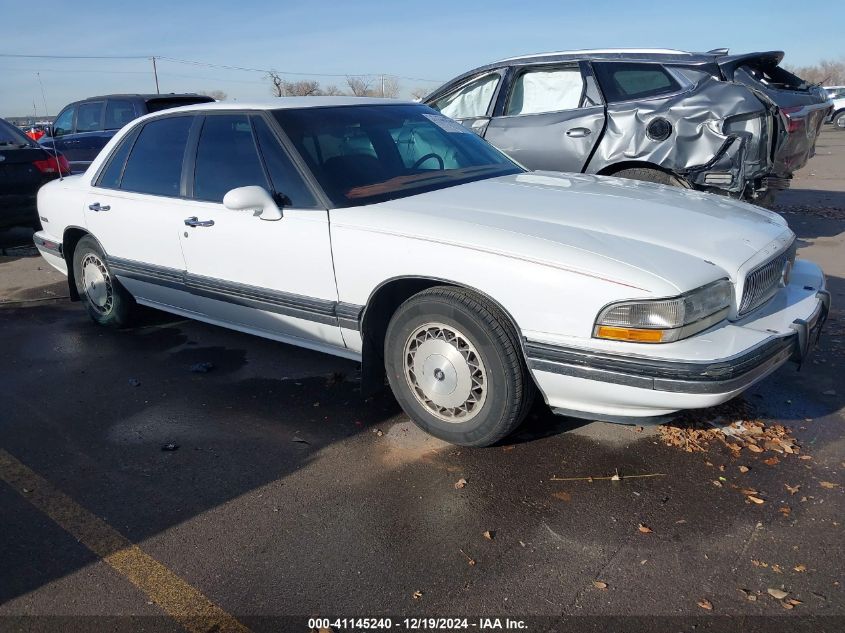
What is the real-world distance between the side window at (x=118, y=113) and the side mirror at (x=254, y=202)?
920cm

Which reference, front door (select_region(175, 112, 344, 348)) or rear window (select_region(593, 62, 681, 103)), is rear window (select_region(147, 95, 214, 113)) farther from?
front door (select_region(175, 112, 344, 348))

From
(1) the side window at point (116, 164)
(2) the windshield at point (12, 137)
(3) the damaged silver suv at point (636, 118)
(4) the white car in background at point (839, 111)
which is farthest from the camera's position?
(4) the white car in background at point (839, 111)

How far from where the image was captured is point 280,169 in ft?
12.9

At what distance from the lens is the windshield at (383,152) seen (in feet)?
12.6

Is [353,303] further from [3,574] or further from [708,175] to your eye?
[708,175]

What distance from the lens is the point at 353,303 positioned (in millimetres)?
3635

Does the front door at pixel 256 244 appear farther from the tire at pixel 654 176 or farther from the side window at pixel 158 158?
the tire at pixel 654 176

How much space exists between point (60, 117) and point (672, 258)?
13282 millimetres

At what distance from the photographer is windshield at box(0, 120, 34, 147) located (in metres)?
8.55

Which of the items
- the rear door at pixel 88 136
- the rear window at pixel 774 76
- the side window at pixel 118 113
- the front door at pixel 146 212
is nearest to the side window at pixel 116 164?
the front door at pixel 146 212

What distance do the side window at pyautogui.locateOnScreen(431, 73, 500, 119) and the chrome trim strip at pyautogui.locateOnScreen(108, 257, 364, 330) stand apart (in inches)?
151

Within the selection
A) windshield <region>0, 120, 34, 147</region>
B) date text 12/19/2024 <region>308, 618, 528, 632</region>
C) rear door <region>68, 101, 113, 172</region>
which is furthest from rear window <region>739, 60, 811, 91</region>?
rear door <region>68, 101, 113, 172</region>

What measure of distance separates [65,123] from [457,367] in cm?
1231

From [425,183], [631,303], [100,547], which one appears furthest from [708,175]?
[100,547]
